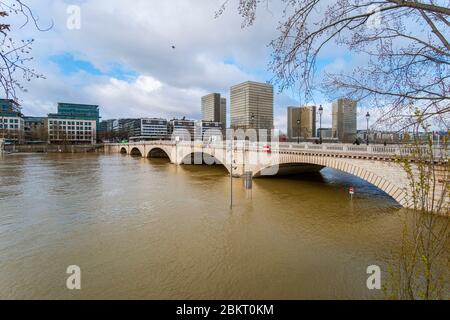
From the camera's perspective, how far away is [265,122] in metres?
60.8

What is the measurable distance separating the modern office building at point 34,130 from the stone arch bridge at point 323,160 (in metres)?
104

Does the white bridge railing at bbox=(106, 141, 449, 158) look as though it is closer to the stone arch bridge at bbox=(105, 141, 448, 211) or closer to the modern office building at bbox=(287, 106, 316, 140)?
the stone arch bridge at bbox=(105, 141, 448, 211)

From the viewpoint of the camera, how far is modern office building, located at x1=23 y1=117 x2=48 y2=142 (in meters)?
118

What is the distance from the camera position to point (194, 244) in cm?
1118

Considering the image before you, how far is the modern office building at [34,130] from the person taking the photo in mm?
118425

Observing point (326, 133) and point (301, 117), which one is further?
point (326, 133)

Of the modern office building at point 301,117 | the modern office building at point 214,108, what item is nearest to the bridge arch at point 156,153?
the modern office building at point 301,117

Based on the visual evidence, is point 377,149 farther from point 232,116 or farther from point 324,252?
point 232,116

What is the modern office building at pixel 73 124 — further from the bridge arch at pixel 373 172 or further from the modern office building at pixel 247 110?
the bridge arch at pixel 373 172

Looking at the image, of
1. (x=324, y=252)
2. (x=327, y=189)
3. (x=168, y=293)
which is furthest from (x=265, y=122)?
(x=168, y=293)

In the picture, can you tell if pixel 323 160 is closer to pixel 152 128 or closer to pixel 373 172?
pixel 373 172

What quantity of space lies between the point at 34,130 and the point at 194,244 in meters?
148

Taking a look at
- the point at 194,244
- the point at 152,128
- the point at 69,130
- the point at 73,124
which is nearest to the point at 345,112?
the point at 194,244
